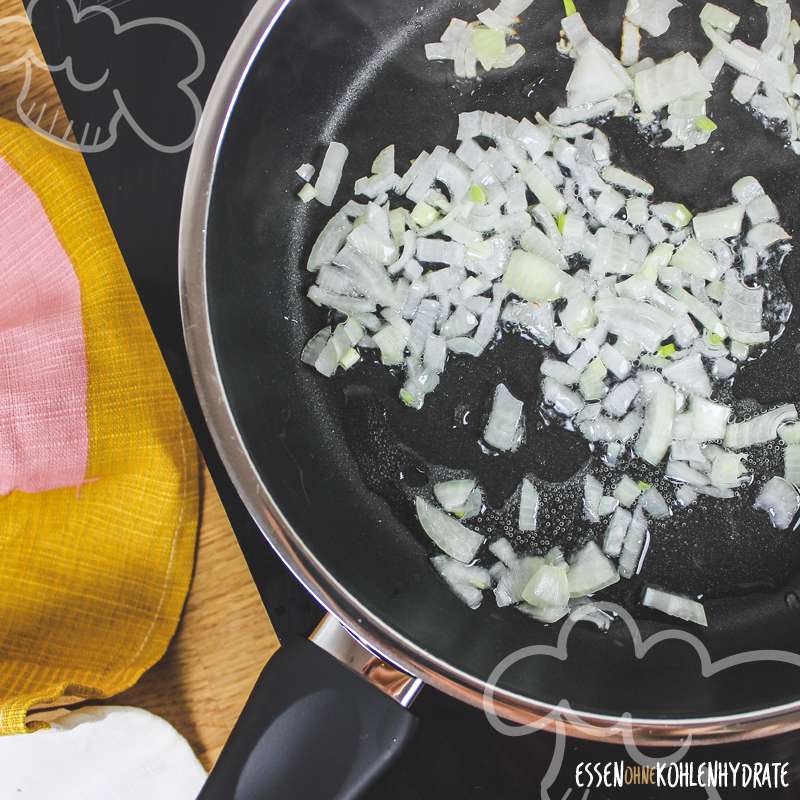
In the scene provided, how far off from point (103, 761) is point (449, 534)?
0.51 meters

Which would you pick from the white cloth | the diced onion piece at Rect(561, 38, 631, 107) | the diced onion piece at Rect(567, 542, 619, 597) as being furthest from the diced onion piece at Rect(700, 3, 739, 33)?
the white cloth

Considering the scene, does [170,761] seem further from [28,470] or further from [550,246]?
[550,246]

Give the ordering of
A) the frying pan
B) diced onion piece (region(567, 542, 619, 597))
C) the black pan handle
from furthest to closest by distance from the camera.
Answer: diced onion piece (region(567, 542, 619, 597)) → the frying pan → the black pan handle

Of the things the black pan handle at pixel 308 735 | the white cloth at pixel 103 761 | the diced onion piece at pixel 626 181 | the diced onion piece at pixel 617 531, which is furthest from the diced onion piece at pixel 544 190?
the white cloth at pixel 103 761

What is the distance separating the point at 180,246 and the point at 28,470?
13.8 inches

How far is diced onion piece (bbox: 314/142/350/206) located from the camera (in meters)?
1.04

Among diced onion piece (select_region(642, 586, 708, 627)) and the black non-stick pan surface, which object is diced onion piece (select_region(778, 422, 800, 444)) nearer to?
the black non-stick pan surface

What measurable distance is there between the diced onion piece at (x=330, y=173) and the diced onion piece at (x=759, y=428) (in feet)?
2.06

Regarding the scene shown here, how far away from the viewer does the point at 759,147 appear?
101 centimetres

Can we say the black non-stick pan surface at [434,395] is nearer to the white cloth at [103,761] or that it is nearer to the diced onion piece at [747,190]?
the diced onion piece at [747,190]

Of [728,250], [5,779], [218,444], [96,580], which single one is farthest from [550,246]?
[5,779]

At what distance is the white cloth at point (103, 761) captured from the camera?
0.92 metres

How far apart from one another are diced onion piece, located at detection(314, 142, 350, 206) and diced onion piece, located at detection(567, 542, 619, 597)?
602 millimetres

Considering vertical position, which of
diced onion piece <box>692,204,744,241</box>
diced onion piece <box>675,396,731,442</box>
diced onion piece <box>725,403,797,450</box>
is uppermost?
diced onion piece <box>692,204,744,241</box>
